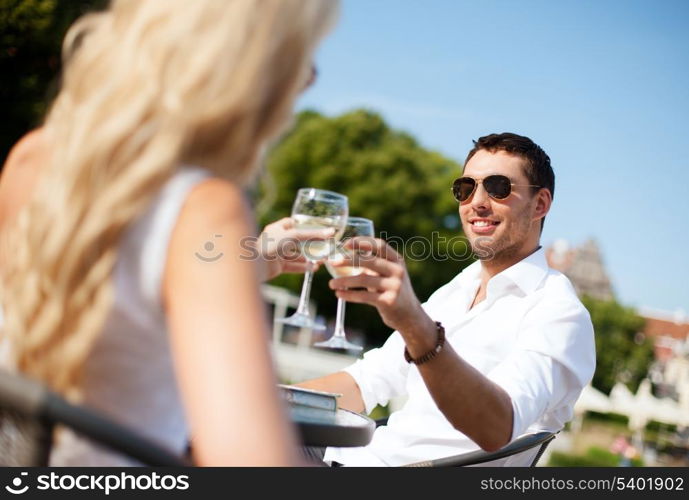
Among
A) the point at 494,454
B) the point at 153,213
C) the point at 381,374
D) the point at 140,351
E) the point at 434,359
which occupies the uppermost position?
the point at 153,213

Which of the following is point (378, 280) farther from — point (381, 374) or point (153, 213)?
point (381, 374)

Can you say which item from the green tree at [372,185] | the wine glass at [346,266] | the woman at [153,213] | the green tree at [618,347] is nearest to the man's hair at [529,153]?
the wine glass at [346,266]

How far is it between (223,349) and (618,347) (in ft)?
197

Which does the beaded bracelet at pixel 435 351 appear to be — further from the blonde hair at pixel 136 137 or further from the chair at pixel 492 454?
the blonde hair at pixel 136 137

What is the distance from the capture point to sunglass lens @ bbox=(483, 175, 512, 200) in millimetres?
3328

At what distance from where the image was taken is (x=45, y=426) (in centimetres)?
108

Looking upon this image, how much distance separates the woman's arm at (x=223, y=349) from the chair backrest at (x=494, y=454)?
5.61 ft

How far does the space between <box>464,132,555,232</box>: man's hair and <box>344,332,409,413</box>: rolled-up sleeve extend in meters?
0.95

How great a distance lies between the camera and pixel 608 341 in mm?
56750

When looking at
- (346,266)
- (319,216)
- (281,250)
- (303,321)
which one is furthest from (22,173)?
(303,321)

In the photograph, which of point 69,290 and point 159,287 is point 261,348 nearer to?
point 159,287

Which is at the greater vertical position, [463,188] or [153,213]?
[463,188]

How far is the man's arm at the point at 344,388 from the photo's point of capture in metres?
3.45

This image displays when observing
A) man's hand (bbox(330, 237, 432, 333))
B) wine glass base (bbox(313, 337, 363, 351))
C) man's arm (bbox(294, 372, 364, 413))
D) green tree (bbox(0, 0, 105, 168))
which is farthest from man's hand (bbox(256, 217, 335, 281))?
green tree (bbox(0, 0, 105, 168))
